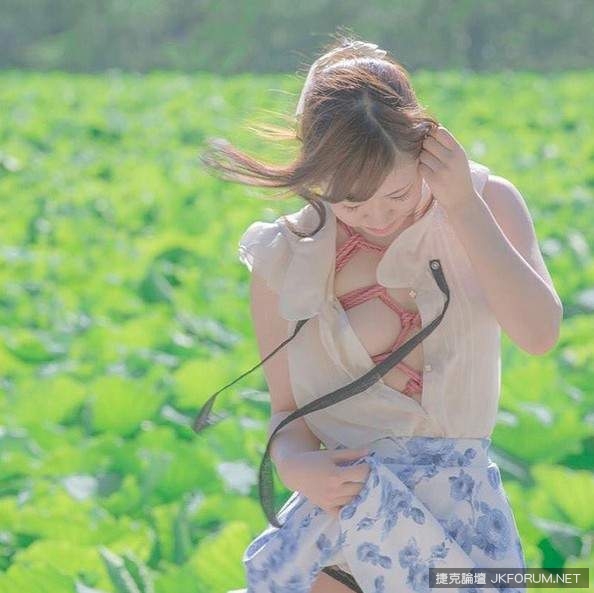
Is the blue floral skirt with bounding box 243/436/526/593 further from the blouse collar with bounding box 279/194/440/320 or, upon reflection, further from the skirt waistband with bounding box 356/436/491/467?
the blouse collar with bounding box 279/194/440/320

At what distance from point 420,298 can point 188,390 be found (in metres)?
2.05

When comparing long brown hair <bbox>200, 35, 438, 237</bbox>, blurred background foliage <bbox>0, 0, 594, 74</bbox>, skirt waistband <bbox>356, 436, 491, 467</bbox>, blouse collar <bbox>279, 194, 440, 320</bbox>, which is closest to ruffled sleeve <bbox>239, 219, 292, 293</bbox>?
blouse collar <bbox>279, 194, 440, 320</bbox>

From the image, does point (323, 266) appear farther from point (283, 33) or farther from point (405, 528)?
point (283, 33)

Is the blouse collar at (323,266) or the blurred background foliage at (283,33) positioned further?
the blurred background foliage at (283,33)

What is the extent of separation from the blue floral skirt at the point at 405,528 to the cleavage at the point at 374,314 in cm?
9

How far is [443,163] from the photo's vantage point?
2.06 m

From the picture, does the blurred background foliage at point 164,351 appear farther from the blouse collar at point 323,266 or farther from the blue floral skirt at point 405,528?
the blue floral skirt at point 405,528

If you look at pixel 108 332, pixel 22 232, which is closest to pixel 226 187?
pixel 22 232

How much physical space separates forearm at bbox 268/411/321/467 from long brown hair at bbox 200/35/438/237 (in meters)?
0.32

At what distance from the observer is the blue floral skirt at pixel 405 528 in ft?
6.99

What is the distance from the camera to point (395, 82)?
6.82 feet

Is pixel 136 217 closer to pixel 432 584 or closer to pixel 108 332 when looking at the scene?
pixel 108 332

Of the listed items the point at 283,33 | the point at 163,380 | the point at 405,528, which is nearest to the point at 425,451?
the point at 405,528

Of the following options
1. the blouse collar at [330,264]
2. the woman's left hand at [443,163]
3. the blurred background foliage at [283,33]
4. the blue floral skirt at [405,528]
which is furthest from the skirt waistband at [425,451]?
the blurred background foliage at [283,33]
